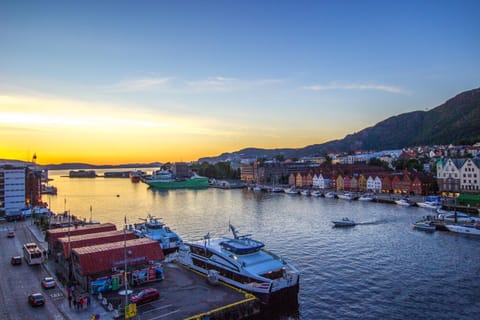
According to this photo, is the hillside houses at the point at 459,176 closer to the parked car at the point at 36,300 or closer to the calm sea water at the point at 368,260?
the calm sea water at the point at 368,260

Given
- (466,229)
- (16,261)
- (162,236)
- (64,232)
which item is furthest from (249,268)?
(466,229)

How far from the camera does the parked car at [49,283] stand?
2045cm

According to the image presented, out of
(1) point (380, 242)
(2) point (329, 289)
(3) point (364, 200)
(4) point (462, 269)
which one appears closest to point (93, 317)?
(2) point (329, 289)

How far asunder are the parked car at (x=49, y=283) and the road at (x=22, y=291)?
0.23 meters

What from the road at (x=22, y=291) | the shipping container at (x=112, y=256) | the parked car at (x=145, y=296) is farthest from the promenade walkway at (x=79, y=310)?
the shipping container at (x=112, y=256)

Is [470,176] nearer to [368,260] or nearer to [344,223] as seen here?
[344,223]

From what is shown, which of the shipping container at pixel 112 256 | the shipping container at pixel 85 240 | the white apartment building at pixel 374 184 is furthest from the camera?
the white apartment building at pixel 374 184

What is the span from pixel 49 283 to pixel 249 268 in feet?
35.9

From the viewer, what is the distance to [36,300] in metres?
17.8

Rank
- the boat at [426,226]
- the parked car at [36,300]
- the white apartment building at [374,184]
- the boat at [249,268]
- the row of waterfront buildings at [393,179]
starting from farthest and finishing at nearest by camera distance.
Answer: the white apartment building at [374,184], the row of waterfront buildings at [393,179], the boat at [426,226], the boat at [249,268], the parked car at [36,300]

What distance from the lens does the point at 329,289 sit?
23.1m

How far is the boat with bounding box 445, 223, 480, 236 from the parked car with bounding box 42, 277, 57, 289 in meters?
37.5

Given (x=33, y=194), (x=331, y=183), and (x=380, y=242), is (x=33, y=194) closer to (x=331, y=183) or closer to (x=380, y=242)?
(x=380, y=242)

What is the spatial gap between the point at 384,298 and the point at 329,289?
10.4 feet
